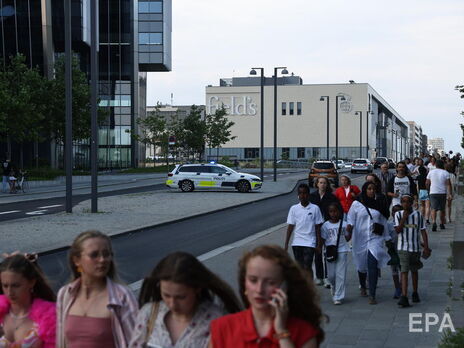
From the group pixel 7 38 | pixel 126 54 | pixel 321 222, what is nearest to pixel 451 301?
pixel 321 222

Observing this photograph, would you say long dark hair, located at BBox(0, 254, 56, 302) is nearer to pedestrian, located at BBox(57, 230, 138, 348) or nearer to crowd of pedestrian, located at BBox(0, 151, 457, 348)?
crowd of pedestrian, located at BBox(0, 151, 457, 348)

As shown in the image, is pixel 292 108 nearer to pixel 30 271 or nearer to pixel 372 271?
pixel 372 271

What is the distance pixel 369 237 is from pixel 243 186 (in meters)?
27.6

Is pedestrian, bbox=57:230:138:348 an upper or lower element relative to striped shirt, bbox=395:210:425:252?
upper

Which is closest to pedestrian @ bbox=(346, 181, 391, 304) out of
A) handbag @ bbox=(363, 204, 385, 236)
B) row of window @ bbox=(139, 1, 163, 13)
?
handbag @ bbox=(363, 204, 385, 236)

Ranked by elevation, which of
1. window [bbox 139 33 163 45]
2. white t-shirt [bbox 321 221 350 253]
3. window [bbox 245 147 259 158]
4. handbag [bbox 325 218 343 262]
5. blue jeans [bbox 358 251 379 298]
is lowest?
window [bbox 245 147 259 158]

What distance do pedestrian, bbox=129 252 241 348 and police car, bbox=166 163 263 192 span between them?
112 feet

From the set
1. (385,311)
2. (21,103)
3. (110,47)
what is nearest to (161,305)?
(385,311)

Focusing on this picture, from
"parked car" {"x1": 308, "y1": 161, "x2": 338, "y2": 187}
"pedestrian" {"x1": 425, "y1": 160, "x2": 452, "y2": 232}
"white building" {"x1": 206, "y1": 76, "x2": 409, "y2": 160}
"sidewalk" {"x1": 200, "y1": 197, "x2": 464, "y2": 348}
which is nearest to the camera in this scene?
"sidewalk" {"x1": 200, "y1": 197, "x2": 464, "y2": 348}

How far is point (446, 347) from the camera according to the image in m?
6.26

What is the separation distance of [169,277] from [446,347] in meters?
3.74

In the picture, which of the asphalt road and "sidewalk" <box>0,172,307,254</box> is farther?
"sidewalk" <box>0,172,307,254</box>

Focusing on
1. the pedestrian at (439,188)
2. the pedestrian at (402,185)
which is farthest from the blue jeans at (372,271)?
the pedestrian at (439,188)

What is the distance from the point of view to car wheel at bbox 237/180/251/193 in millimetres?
37259
